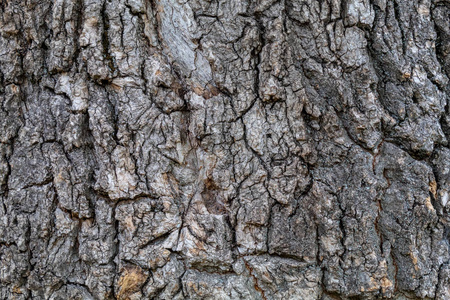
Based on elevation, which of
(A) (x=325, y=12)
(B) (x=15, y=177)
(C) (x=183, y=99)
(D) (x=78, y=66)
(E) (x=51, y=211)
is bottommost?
(E) (x=51, y=211)

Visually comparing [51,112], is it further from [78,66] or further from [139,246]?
[139,246]

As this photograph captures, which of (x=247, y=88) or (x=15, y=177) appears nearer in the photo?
(x=247, y=88)

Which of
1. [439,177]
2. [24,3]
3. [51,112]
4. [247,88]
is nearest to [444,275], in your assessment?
[439,177]

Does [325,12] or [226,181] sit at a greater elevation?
[325,12]

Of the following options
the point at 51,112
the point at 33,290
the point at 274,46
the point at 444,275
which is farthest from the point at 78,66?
the point at 444,275

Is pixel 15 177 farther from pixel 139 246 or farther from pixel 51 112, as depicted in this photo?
pixel 139 246

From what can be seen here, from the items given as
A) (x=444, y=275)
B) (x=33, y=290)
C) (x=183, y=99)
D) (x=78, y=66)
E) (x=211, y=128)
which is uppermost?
(x=78, y=66)
